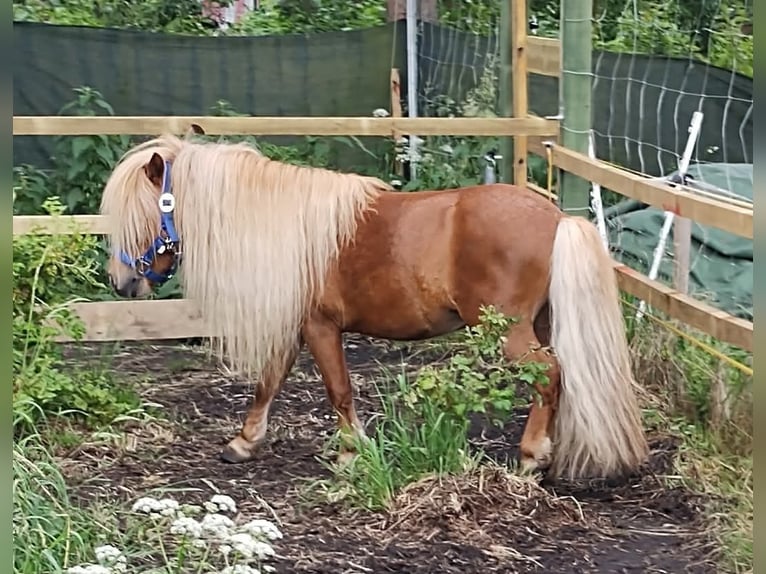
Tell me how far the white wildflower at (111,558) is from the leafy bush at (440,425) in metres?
0.97

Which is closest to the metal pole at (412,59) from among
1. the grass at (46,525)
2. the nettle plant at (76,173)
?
the nettle plant at (76,173)

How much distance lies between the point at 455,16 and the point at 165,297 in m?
3.40

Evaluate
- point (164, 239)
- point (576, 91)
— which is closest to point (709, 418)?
point (576, 91)

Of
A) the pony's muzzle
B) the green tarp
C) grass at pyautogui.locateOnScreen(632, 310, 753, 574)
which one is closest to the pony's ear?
the pony's muzzle

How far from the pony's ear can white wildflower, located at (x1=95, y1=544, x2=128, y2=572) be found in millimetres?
1528

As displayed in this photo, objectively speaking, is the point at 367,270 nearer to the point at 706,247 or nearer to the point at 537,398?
the point at 537,398

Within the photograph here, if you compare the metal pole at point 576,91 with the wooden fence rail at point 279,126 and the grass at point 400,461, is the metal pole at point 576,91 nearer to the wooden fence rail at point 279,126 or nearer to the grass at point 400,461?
the wooden fence rail at point 279,126

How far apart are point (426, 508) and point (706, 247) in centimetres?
261

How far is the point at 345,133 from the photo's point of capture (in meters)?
4.97

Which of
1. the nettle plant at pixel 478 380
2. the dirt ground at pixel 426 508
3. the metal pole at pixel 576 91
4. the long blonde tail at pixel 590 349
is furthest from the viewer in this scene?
the metal pole at pixel 576 91

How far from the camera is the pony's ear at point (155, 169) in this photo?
12.4ft

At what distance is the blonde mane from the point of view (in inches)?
148

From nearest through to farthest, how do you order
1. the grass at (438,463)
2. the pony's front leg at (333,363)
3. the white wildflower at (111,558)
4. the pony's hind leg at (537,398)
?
the white wildflower at (111,558)
the grass at (438,463)
the pony's hind leg at (537,398)
the pony's front leg at (333,363)

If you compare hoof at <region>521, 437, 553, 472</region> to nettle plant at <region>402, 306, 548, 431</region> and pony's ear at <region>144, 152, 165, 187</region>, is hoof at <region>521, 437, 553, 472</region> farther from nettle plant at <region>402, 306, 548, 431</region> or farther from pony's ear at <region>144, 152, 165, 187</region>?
pony's ear at <region>144, 152, 165, 187</region>
